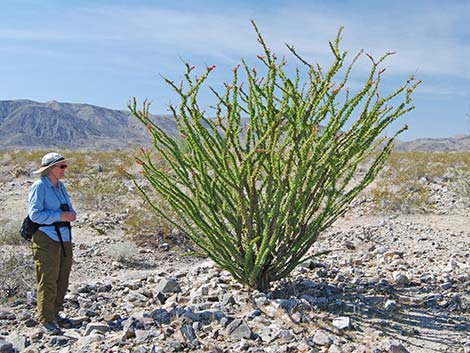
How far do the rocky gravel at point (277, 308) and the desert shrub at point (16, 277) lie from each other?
28 centimetres

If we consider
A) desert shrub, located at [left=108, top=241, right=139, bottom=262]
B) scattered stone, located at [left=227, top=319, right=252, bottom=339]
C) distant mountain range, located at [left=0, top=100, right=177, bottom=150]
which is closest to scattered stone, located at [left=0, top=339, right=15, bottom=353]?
scattered stone, located at [left=227, top=319, right=252, bottom=339]

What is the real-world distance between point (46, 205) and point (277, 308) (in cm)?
222

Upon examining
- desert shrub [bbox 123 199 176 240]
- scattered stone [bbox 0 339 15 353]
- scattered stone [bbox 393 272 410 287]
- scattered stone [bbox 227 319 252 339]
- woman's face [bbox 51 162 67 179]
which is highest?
woman's face [bbox 51 162 67 179]

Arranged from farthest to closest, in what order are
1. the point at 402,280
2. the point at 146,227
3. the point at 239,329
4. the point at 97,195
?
the point at 97,195
the point at 146,227
the point at 402,280
the point at 239,329

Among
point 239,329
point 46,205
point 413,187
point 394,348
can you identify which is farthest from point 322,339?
point 413,187

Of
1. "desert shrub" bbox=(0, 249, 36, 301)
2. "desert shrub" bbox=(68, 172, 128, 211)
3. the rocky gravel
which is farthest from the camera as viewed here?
"desert shrub" bbox=(68, 172, 128, 211)

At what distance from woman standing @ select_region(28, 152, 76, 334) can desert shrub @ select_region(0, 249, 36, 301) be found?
47.9 inches

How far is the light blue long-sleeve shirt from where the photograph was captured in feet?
15.3


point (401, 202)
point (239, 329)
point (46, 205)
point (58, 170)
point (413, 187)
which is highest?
point (58, 170)

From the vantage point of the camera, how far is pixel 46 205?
4770mm

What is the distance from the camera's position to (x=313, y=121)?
461 cm

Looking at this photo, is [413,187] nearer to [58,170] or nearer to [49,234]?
[58,170]

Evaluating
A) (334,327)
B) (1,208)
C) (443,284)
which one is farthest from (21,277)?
(1,208)

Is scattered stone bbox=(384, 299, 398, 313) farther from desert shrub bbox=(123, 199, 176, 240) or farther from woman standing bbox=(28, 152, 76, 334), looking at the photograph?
desert shrub bbox=(123, 199, 176, 240)
